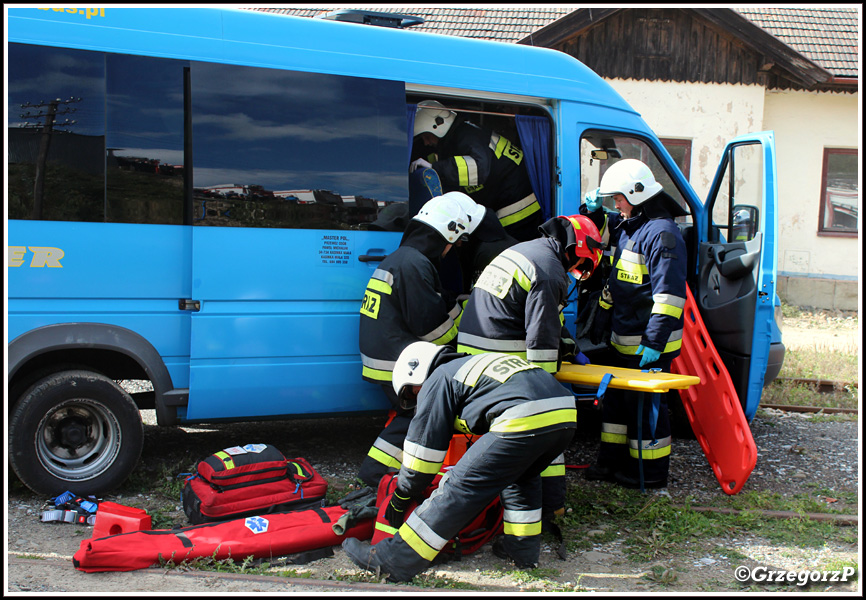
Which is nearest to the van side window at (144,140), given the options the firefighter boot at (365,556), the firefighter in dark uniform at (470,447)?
the firefighter in dark uniform at (470,447)

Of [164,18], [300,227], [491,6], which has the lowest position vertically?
[300,227]

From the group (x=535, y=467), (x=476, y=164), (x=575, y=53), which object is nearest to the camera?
(x=535, y=467)

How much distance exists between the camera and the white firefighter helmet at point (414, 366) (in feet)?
Answer: 12.0

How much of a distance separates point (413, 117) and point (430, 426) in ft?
8.08

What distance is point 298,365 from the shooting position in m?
4.61

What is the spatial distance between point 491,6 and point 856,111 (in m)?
7.50

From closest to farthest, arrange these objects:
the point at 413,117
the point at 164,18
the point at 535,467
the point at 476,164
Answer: the point at 535,467, the point at 164,18, the point at 413,117, the point at 476,164

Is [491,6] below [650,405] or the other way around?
the other way around

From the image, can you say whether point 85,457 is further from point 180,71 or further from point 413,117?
point 413,117

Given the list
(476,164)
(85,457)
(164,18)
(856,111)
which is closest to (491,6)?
(856,111)

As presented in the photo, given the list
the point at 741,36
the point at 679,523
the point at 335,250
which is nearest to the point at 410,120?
the point at 335,250

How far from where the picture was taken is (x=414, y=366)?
3.68 m

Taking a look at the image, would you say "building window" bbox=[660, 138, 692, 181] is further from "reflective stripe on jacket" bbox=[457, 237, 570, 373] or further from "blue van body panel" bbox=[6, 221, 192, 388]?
"blue van body panel" bbox=[6, 221, 192, 388]

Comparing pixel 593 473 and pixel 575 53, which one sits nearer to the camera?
pixel 593 473
